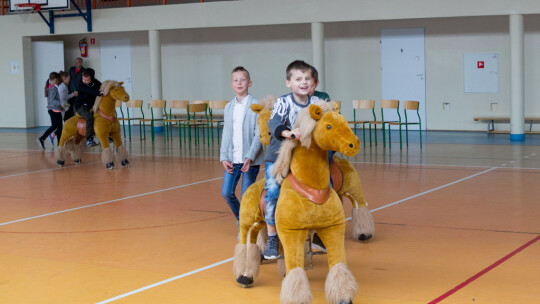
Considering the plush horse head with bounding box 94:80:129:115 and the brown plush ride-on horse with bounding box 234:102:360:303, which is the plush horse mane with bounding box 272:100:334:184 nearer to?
the brown plush ride-on horse with bounding box 234:102:360:303

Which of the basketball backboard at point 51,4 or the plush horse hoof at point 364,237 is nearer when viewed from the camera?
the plush horse hoof at point 364,237

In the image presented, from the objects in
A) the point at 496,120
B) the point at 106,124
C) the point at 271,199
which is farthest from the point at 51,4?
the point at 271,199

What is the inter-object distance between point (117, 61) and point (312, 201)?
20.0m

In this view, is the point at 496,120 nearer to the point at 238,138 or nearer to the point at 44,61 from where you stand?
the point at 238,138

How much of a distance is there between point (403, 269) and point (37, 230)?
158 inches

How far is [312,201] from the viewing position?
16.3ft

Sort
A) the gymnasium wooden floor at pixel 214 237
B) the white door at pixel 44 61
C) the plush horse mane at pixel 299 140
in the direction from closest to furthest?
the plush horse mane at pixel 299 140 → the gymnasium wooden floor at pixel 214 237 → the white door at pixel 44 61

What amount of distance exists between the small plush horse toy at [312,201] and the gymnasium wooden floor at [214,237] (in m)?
0.37

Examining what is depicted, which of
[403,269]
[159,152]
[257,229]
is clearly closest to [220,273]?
[257,229]

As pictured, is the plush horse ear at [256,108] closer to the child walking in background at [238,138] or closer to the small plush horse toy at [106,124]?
the child walking in background at [238,138]

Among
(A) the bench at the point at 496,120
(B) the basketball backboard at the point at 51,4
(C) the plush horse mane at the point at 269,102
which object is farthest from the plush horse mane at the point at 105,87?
(A) the bench at the point at 496,120

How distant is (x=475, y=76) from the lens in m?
19.1

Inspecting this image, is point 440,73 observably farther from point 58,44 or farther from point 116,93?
point 58,44

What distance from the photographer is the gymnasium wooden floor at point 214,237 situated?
5.41 m
